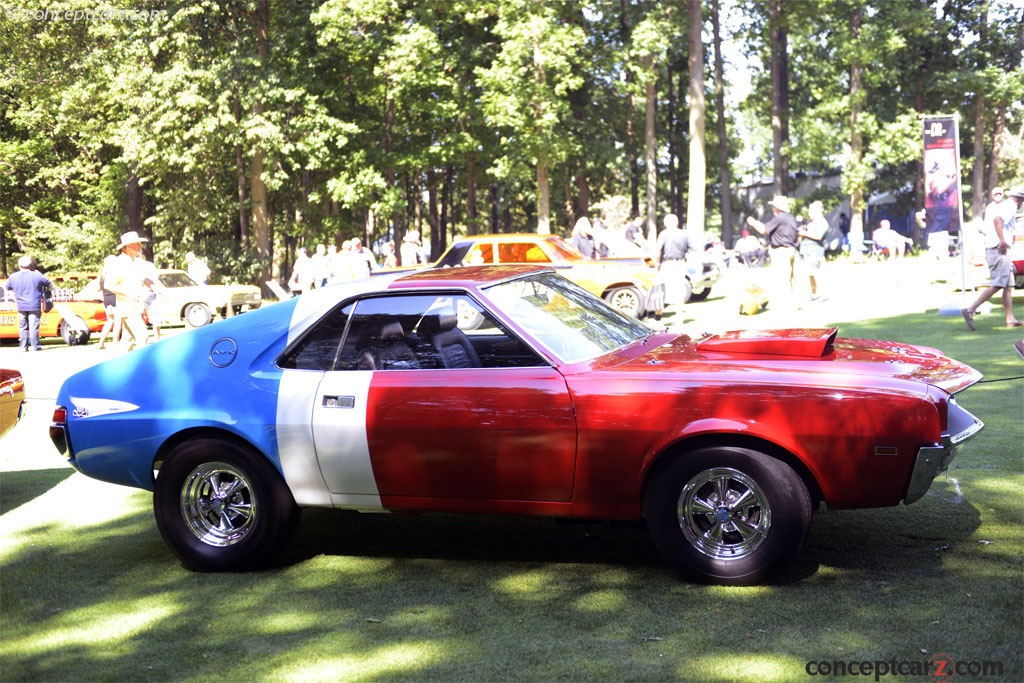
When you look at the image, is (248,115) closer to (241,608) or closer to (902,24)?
(902,24)

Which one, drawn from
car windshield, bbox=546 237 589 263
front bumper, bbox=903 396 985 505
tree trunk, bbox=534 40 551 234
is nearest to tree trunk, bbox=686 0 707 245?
tree trunk, bbox=534 40 551 234

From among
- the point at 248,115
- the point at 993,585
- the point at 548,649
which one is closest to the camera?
the point at 548,649

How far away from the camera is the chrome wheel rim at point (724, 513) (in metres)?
4.72

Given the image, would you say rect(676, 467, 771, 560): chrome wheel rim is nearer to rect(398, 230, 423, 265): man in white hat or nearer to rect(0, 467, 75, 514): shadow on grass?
rect(0, 467, 75, 514): shadow on grass

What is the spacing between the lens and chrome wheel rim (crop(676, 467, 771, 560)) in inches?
186

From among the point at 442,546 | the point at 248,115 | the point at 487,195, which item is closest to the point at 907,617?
the point at 442,546

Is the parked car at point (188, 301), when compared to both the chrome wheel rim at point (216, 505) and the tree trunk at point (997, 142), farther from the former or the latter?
the tree trunk at point (997, 142)

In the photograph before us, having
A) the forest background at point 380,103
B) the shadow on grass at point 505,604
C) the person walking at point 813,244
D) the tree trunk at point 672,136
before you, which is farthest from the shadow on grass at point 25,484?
the tree trunk at point 672,136

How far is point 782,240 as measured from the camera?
17.4 m

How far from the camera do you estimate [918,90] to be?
45781 mm

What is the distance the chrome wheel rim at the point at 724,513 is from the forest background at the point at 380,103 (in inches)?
1005

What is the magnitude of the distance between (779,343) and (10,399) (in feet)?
16.2

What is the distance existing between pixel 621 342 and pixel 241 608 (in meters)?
2.31

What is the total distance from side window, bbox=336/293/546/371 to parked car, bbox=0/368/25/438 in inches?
113
